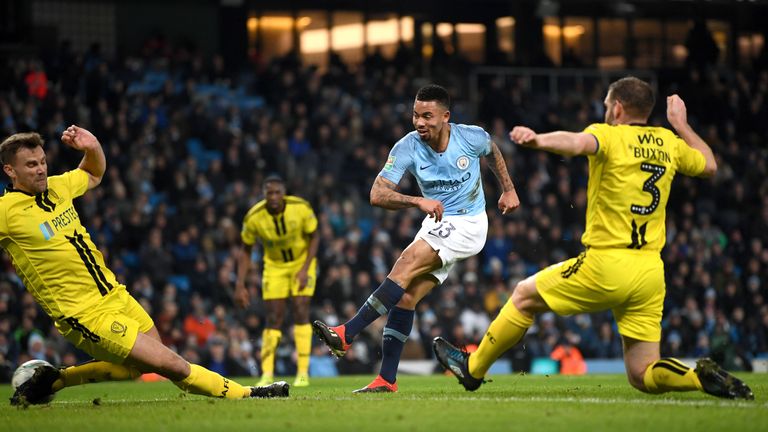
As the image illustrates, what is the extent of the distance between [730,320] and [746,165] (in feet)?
19.5

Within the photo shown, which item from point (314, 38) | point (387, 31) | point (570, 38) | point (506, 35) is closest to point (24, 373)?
point (314, 38)

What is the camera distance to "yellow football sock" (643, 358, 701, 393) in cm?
802

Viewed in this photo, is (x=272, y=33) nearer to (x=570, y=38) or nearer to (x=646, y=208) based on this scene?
(x=570, y=38)

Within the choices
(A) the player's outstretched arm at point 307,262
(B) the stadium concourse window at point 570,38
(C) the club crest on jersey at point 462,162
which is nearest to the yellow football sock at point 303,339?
(A) the player's outstretched arm at point 307,262

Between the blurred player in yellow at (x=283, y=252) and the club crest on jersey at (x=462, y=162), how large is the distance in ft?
15.0

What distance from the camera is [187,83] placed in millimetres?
24453

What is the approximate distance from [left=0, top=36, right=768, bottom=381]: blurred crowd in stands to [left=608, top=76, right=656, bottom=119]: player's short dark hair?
1156cm

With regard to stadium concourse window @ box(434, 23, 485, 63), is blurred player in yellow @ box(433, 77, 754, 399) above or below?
below

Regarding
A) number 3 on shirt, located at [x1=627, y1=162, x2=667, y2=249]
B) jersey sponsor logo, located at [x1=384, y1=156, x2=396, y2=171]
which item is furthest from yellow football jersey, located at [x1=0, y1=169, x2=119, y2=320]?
number 3 on shirt, located at [x1=627, y1=162, x2=667, y2=249]

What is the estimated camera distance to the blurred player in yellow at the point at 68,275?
8.44 metres

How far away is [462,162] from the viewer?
404 inches

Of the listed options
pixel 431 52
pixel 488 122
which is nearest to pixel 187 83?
pixel 488 122

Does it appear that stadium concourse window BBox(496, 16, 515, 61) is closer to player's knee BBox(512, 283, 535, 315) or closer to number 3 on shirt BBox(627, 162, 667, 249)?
player's knee BBox(512, 283, 535, 315)

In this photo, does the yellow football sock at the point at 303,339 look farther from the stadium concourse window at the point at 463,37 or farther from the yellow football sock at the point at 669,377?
the stadium concourse window at the point at 463,37
